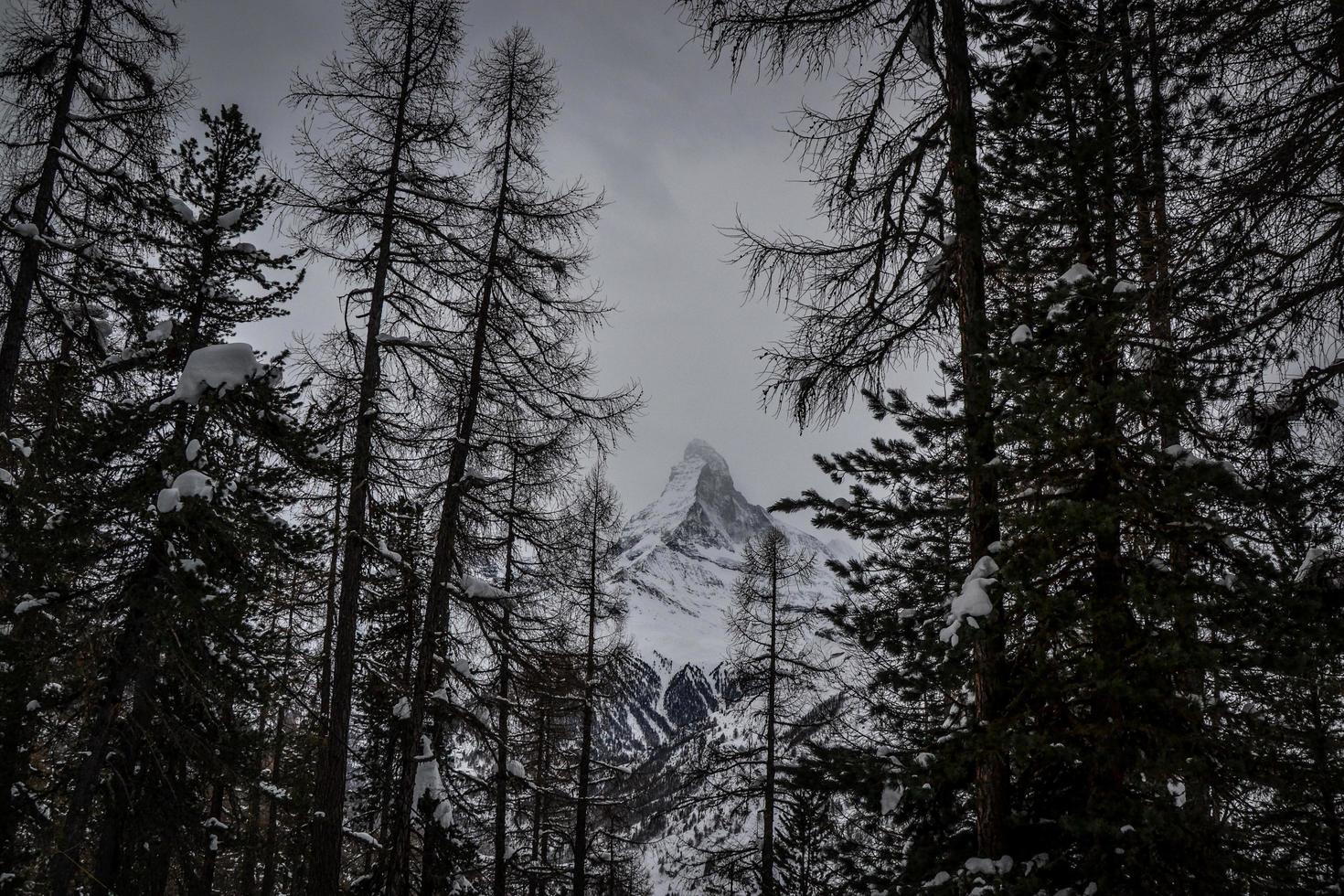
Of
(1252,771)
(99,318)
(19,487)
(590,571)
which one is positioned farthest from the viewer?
(590,571)

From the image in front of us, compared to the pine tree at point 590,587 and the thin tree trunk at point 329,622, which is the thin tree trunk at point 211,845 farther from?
the pine tree at point 590,587

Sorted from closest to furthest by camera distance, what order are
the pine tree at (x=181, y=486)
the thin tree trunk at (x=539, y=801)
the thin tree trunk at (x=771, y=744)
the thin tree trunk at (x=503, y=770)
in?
1. the pine tree at (x=181, y=486)
2. the thin tree trunk at (x=539, y=801)
3. the thin tree trunk at (x=503, y=770)
4. the thin tree trunk at (x=771, y=744)

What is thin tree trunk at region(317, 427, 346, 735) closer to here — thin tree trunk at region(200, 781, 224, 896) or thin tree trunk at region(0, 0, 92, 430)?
thin tree trunk at region(200, 781, 224, 896)

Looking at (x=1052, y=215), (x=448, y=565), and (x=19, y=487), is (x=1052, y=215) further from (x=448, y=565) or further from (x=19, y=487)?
(x=19, y=487)

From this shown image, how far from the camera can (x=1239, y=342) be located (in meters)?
4.52

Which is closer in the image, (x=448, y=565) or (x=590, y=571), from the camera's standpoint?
(x=448, y=565)

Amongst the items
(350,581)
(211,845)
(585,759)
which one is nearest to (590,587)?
(585,759)

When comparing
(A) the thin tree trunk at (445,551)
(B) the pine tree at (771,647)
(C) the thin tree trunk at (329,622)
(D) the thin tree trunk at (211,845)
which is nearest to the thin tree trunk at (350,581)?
(C) the thin tree trunk at (329,622)

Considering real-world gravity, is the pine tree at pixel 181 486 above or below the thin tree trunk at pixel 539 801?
above

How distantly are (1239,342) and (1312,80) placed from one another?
164 centimetres

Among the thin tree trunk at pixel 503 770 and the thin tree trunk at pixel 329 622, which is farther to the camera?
the thin tree trunk at pixel 503 770

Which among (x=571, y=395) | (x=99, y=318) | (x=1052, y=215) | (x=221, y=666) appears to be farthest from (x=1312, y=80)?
(x=99, y=318)

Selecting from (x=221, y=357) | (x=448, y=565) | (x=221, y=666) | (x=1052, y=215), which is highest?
(x=221, y=357)

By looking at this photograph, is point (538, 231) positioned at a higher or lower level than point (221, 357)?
higher
